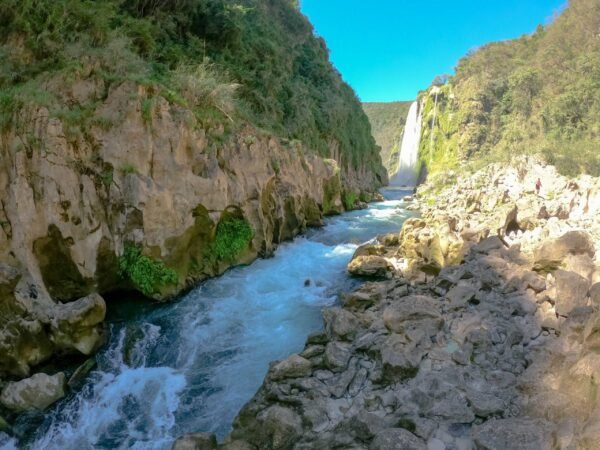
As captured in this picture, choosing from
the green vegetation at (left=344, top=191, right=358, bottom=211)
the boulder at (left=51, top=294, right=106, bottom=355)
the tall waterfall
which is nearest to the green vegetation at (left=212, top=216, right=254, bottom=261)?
the boulder at (left=51, top=294, right=106, bottom=355)

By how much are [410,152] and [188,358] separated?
65.8 meters

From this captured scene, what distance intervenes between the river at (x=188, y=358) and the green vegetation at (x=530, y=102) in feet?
69.1

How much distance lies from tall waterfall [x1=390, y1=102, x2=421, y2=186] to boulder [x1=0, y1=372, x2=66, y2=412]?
61.0m

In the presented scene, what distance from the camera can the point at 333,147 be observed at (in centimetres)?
3262

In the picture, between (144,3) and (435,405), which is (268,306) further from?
(144,3)

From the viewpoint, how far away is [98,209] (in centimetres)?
902

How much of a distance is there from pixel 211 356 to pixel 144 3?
→ 1540cm

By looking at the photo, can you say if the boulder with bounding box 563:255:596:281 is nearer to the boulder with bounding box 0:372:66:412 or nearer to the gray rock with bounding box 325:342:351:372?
the gray rock with bounding box 325:342:351:372

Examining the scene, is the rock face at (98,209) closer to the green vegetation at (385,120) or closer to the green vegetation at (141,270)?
the green vegetation at (141,270)

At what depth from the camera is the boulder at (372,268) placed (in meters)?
11.9

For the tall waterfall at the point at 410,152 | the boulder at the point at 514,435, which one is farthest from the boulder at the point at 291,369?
the tall waterfall at the point at 410,152

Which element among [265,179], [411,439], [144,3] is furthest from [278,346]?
[144,3]

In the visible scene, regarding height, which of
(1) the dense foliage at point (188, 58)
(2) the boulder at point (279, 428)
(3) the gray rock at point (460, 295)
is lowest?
(2) the boulder at point (279, 428)

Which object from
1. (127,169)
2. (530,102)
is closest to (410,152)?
(530,102)
